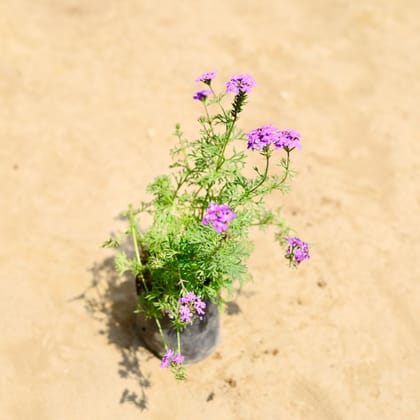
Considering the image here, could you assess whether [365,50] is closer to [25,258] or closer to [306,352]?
[306,352]

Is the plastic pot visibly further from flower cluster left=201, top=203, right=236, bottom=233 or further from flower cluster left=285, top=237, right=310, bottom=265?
flower cluster left=201, top=203, right=236, bottom=233

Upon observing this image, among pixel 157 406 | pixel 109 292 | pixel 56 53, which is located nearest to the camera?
pixel 157 406

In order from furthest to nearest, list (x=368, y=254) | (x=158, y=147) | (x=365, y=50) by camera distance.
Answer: (x=365, y=50), (x=158, y=147), (x=368, y=254)

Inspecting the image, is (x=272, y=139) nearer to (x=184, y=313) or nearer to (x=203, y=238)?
(x=203, y=238)

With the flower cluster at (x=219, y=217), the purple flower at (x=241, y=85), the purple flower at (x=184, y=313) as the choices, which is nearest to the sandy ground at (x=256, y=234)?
the purple flower at (x=184, y=313)

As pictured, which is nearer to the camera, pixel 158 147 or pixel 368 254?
pixel 368 254

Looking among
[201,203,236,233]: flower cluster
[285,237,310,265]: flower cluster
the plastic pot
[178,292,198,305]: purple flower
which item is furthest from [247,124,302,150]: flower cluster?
the plastic pot

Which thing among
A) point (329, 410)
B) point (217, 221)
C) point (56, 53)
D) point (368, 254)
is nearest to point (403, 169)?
point (368, 254)

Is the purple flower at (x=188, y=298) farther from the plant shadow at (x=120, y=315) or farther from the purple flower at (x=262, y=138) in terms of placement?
the plant shadow at (x=120, y=315)
